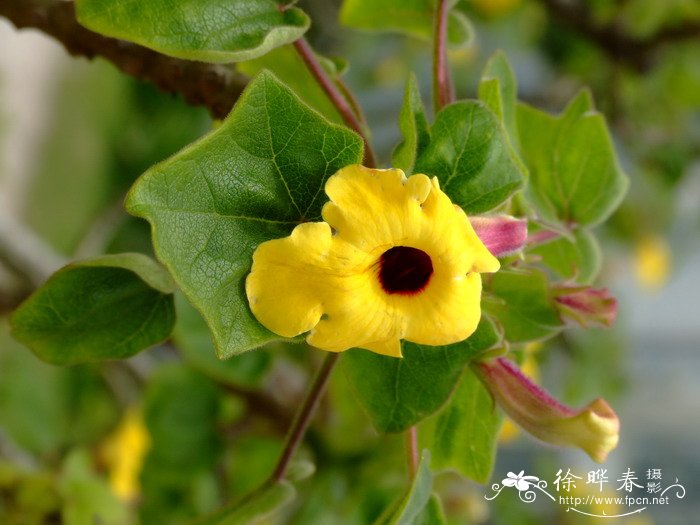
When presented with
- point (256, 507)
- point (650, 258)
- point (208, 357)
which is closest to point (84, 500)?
point (208, 357)

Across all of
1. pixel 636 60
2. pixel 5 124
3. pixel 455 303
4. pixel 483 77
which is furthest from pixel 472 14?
pixel 455 303

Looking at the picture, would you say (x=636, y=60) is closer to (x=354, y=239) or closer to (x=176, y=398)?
(x=176, y=398)

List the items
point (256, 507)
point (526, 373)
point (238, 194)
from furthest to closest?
1. point (526, 373)
2. point (256, 507)
3. point (238, 194)

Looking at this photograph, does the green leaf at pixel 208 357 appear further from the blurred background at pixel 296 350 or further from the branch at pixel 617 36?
the branch at pixel 617 36

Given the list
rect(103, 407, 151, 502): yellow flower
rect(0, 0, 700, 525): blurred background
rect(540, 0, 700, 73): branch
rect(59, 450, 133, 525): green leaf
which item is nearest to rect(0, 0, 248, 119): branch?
rect(0, 0, 700, 525): blurred background

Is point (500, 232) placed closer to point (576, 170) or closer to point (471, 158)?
point (471, 158)

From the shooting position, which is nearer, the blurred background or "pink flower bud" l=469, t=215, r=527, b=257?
"pink flower bud" l=469, t=215, r=527, b=257

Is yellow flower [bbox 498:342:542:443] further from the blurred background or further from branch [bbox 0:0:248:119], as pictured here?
branch [bbox 0:0:248:119]
